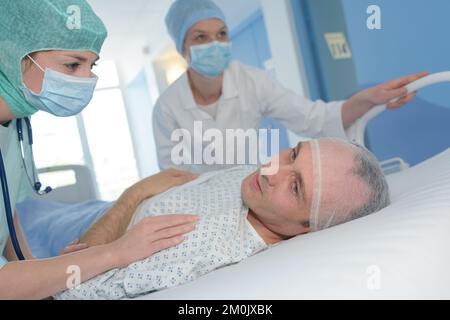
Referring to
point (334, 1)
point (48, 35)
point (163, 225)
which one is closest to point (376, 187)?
point (163, 225)

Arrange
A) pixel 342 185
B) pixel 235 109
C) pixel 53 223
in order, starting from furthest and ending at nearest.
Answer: pixel 235 109, pixel 53 223, pixel 342 185

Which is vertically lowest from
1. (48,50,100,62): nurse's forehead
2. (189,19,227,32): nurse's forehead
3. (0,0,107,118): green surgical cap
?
(48,50,100,62): nurse's forehead

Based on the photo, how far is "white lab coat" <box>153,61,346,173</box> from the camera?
192cm

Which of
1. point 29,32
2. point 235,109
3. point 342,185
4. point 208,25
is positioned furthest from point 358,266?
point 208,25

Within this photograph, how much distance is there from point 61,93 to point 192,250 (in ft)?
2.00

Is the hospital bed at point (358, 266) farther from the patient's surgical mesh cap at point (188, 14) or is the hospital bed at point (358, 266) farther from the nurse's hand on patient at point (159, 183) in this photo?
the patient's surgical mesh cap at point (188, 14)

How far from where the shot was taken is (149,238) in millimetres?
1000

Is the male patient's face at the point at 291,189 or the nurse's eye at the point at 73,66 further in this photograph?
the nurse's eye at the point at 73,66

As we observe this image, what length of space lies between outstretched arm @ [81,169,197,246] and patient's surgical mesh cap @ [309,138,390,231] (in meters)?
0.56

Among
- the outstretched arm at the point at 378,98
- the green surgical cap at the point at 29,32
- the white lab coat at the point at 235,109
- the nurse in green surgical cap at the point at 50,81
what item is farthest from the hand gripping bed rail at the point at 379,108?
the green surgical cap at the point at 29,32

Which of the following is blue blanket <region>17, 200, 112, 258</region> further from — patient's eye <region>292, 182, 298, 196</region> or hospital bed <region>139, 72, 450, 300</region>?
hospital bed <region>139, 72, 450, 300</region>

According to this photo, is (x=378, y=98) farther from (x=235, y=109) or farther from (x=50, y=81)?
(x=50, y=81)

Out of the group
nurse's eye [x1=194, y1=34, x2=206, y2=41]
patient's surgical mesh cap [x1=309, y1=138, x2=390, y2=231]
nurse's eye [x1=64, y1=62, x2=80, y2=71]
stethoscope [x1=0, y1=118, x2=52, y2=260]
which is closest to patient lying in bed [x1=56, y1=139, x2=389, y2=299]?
patient's surgical mesh cap [x1=309, y1=138, x2=390, y2=231]

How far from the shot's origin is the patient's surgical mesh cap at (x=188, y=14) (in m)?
1.90
